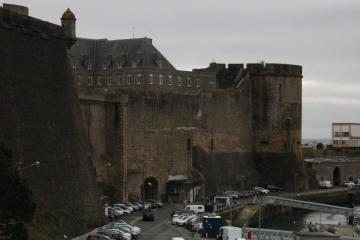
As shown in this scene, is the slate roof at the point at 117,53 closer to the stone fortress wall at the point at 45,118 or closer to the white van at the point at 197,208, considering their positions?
the white van at the point at 197,208

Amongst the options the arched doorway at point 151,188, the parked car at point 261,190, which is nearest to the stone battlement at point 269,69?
the parked car at point 261,190

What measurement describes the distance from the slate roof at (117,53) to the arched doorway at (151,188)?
2029 cm

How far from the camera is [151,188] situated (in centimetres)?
6944

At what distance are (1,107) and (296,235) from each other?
68.2 feet

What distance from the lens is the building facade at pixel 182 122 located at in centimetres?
6450

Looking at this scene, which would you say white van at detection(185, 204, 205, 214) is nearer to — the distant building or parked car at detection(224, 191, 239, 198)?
parked car at detection(224, 191, 239, 198)

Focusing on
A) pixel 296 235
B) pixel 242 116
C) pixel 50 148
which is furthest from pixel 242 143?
pixel 50 148

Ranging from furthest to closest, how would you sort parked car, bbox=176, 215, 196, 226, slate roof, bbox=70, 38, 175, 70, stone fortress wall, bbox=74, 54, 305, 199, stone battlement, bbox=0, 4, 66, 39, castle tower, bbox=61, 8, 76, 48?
slate roof, bbox=70, 38, 175, 70 < stone fortress wall, bbox=74, 54, 305, 199 < parked car, bbox=176, 215, 196, 226 < castle tower, bbox=61, 8, 76, 48 < stone battlement, bbox=0, 4, 66, 39

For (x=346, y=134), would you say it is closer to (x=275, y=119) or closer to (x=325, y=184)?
(x=325, y=184)

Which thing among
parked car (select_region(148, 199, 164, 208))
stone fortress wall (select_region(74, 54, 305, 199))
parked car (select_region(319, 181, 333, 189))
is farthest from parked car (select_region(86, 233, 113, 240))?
parked car (select_region(319, 181, 333, 189))

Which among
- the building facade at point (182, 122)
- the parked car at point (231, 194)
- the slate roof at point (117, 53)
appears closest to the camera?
the building facade at point (182, 122)

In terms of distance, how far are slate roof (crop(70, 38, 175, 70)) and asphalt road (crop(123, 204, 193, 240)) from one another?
27778mm

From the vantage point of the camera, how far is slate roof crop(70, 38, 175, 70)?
8650 cm

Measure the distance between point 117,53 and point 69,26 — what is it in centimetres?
3777
